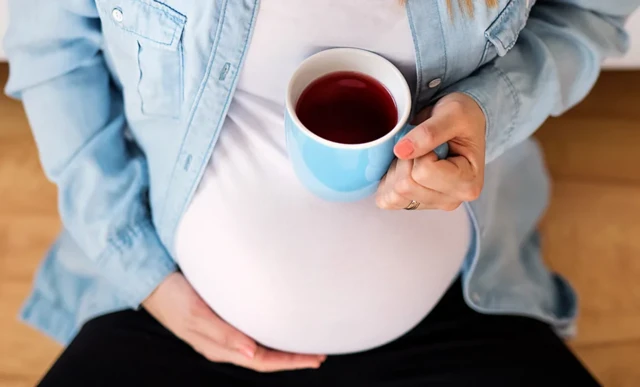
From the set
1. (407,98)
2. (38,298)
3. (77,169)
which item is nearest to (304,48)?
(407,98)

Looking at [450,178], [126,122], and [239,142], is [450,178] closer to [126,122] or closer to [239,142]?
[239,142]

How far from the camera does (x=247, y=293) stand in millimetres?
655

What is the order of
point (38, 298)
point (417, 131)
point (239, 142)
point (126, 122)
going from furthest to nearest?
1. point (38, 298)
2. point (126, 122)
3. point (239, 142)
4. point (417, 131)

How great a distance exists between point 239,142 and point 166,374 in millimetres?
289

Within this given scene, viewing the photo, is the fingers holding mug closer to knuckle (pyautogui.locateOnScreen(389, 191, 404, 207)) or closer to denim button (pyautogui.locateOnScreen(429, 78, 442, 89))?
knuckle (pyautogui.locateOnScreen(389, 191, 404, 207))

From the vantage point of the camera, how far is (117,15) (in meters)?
0.58

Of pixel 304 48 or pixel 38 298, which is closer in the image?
pixel 304 48

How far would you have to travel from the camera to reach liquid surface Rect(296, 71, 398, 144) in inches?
21.2

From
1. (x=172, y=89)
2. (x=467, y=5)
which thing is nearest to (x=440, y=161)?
(x=467, y=5)

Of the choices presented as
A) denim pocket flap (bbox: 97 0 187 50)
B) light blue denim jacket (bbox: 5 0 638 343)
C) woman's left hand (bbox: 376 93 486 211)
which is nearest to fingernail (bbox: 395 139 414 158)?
woman's left hand (bbox: 376 93 486 211)

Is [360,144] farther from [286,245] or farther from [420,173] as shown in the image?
[286,245]

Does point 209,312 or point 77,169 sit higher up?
point 77,169

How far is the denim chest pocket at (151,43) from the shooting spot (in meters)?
0.57

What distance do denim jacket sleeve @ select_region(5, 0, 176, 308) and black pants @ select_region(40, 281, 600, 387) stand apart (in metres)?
0.06
